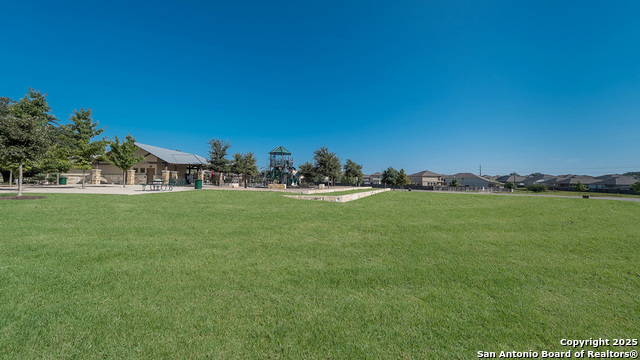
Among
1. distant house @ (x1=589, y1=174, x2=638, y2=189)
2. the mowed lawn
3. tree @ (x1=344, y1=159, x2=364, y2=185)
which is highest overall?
tree @ (x1=344, y1=159, x2=364, y2=185)

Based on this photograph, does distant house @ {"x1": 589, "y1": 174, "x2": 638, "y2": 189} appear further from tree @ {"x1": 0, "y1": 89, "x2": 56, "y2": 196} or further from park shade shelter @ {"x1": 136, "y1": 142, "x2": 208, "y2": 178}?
tree @ {"x1": 0, "y1": 89, "x2": 56, "y2": 196}

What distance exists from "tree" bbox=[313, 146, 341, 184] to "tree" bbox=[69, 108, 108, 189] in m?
23.0

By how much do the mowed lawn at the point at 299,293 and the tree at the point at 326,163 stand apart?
1050 inches

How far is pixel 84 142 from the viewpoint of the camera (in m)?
23.1

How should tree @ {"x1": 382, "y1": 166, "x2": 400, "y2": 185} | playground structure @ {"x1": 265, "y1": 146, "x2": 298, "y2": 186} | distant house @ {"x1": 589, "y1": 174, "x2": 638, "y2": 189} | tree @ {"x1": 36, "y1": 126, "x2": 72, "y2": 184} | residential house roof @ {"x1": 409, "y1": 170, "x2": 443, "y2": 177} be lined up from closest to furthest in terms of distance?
tree @ {"x1": 36, "y1": 126, "x2": 72, "y2": 184}, playground structure @ {"x1": 265, "y1": 146, "x2": 298, "y2": 186}, distant house @ {"x1": 589, "y1": 174, "x2": 638, "y2": 189}, tree @ {"x1": 382, "y1": 166, "x2": 400, "y2": 185}, residential house roof @ {"x1": 409, "y1": 170, "x2": 443, "y2": 177}

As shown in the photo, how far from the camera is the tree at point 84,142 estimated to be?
2170cm

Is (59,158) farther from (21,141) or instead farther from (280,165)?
(280,165)

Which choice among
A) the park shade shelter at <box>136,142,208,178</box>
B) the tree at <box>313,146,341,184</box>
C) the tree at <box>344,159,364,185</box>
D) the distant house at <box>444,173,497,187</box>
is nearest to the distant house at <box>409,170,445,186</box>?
the distant house at <box>444,173,497,187</box>

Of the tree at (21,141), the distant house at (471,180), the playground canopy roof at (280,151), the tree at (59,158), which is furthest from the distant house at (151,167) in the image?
the distant house at (471,180)

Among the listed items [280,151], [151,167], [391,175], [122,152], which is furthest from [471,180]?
[122,152]

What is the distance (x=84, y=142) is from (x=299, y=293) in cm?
3071

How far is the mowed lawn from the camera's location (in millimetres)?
2213

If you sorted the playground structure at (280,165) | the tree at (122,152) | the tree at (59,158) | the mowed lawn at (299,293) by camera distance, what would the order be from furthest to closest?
the playground structure at (280,165), the tree at (122,152), the tree at (59,158), the mowed lawn at (299,293)

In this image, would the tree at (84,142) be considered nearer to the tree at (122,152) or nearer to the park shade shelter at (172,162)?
the tree at (122,152)
